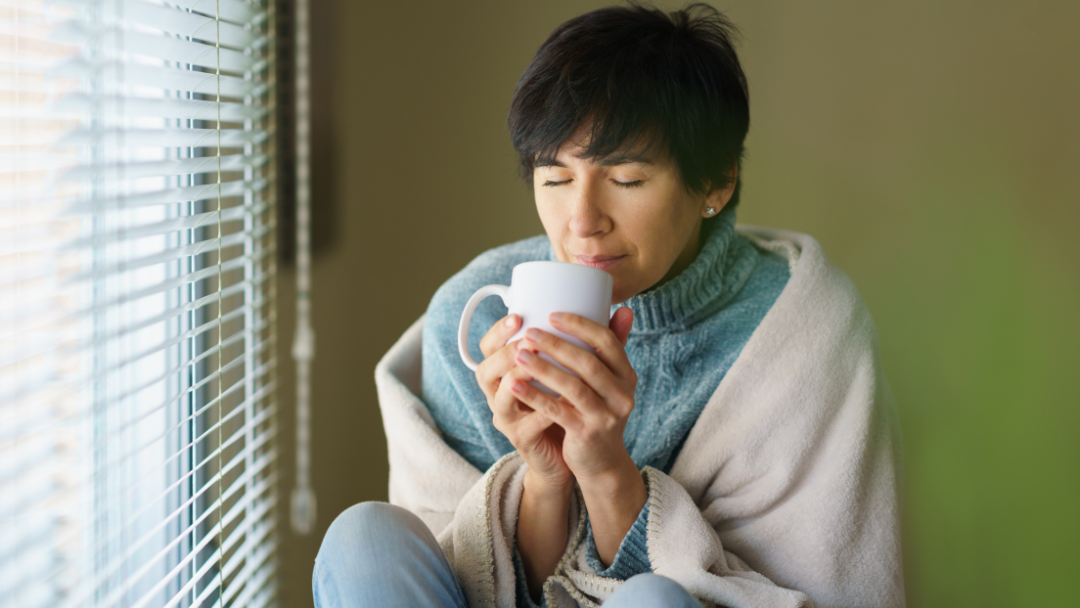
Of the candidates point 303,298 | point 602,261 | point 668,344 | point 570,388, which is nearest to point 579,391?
point 570,388

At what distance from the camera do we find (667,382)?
1062 millimetres

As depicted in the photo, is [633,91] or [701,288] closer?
[633,91]

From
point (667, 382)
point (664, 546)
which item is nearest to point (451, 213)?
point (667, 382)

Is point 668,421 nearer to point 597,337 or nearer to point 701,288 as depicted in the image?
point 701,288

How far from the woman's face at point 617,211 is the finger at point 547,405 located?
227mm

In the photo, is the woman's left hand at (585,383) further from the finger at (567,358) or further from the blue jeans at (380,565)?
the blue jeans at (380,565)

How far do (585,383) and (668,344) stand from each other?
1.22ft

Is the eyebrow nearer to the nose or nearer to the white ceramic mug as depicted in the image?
the nose

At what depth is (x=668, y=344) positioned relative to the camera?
1.06 meters

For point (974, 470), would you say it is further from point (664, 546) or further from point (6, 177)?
point (6, 177)

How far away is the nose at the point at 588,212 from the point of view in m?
0.90

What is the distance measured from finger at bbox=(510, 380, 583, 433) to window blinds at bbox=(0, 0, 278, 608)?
42 centimetres

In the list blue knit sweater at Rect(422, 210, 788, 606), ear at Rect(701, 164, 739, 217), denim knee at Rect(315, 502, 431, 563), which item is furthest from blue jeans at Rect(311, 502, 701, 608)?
ear at Rect(701, 164, 739, 217)

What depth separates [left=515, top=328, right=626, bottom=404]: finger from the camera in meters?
0.68
